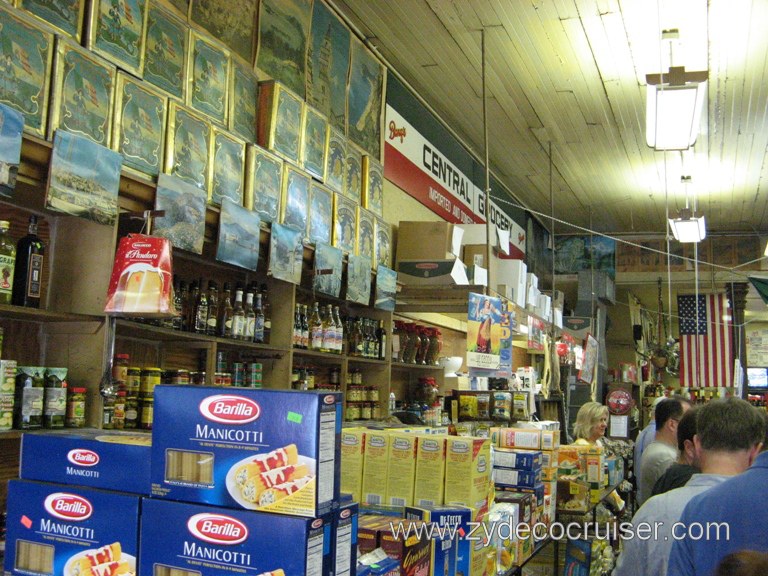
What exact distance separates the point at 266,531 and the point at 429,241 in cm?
483

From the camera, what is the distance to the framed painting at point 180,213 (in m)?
3.29

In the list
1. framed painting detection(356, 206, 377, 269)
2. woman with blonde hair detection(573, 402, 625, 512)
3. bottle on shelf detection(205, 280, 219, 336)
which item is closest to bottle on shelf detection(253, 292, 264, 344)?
bottle on shelf detection(205, 280, 219, 336)

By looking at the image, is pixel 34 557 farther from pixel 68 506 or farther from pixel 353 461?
pixel 353 461

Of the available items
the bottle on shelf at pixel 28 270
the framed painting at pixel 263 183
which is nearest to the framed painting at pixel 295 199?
the framed painting at pixel 263 183

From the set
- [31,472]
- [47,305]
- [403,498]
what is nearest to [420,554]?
[403,498]

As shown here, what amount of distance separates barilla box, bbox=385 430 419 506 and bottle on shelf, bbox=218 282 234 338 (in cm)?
163

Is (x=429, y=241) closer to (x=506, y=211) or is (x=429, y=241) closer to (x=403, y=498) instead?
(x=403, y=498)

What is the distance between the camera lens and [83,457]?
1710mm

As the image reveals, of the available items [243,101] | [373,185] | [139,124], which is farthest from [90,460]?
[373,185]

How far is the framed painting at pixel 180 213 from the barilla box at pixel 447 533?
161 cm

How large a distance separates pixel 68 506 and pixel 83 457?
0.35 feet

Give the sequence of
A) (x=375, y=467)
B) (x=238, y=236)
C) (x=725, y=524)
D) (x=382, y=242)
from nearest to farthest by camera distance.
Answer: (x=725, y=524), (x=375, y=467), (x=238, y=236), (x=382, y=242)

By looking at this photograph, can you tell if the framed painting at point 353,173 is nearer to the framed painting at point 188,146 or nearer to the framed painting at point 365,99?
the framed painting at point 365,99

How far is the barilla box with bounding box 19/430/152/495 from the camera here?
1645mm
